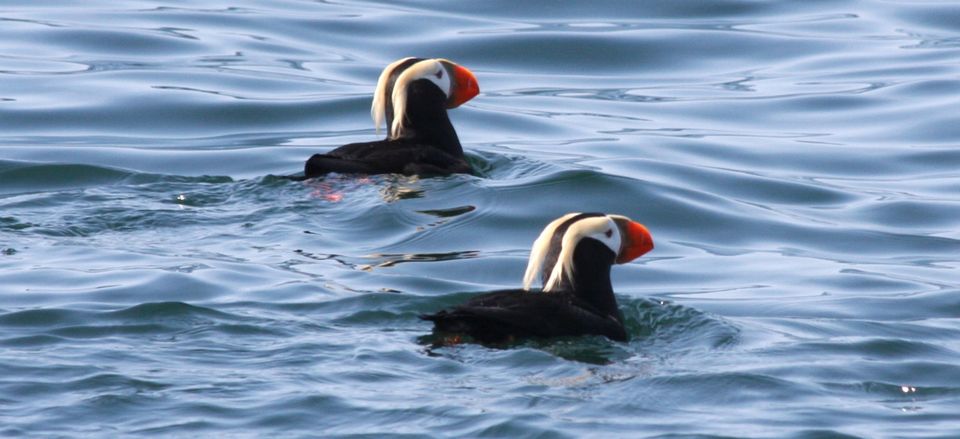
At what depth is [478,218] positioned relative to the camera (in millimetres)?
10656

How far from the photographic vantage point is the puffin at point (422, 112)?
11062 mm

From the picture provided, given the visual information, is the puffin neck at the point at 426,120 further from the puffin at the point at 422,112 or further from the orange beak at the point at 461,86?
the orange beak at the point at 461,86

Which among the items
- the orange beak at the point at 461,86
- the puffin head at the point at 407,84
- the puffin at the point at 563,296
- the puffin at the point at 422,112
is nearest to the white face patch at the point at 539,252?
the puffin at the point at 563,296

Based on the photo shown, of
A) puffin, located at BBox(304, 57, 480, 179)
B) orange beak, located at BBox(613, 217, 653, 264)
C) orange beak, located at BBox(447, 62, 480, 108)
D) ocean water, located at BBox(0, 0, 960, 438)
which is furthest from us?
orange beak, located at BBox(447, 62, 480, 108)

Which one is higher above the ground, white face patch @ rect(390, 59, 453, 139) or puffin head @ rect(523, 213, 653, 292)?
white face patch @ rect(390, 59, 453, 139)

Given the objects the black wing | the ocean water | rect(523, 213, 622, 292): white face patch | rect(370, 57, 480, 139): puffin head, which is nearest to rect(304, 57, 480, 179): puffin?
rect(370, 57, 480, 139): puffin head

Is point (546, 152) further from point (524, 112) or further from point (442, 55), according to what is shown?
point (442, 55)

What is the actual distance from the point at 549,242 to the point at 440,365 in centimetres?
107

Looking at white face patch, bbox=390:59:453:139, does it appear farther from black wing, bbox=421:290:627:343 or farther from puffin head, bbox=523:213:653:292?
black wing, bbox=421:290:627:343

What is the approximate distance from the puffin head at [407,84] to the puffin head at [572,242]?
3.44 m

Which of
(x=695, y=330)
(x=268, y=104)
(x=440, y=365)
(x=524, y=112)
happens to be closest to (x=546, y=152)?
(x=524, y=112)

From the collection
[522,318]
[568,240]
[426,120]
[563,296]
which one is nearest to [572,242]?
[568,240]

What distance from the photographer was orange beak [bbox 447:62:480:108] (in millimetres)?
11734

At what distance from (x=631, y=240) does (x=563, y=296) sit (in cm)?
53
